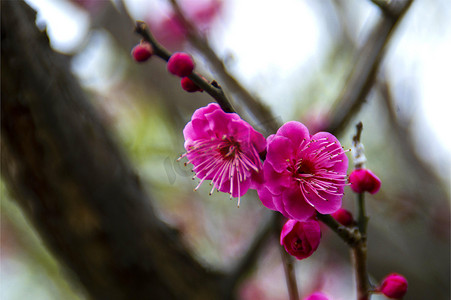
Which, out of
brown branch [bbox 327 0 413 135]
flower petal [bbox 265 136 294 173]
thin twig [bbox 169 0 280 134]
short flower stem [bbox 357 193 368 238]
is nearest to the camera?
flower petal [bbox 265 136 294 173]

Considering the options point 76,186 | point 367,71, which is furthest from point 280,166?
point 76,186

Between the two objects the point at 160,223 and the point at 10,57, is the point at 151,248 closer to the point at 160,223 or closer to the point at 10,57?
the point at 160,223

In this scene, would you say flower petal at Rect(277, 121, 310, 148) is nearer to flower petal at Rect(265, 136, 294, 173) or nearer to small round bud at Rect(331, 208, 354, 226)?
flower petal at Rect(265, 136, 294, 173)

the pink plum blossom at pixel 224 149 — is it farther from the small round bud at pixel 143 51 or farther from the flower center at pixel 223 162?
the small round bud at pixel 143 51

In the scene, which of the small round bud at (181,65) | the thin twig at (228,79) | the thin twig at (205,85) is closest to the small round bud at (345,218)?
the thin twig at (205,85)

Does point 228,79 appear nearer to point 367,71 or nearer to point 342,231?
point 367,71

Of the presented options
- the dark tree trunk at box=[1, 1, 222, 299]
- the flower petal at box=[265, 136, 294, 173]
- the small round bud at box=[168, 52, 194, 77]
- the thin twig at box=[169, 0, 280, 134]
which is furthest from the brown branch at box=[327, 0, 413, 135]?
the dark tree trunk at box=[1, 1, 222, 299]

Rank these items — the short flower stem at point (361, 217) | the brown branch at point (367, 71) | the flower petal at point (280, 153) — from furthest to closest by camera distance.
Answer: the brown branch at point (367, 71)
the short flower stem at point (361, 217)
the flower petal at point (280, 153)
